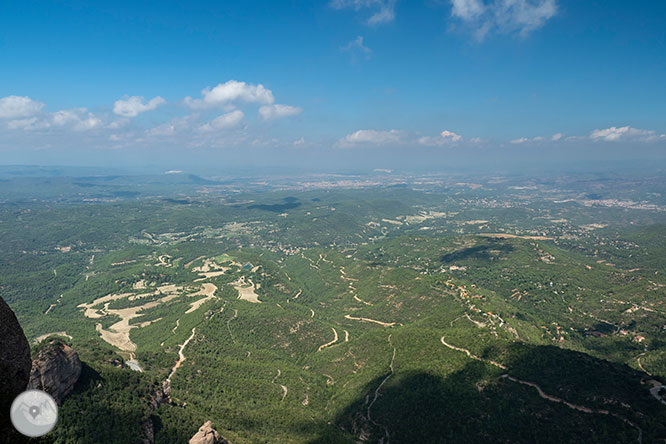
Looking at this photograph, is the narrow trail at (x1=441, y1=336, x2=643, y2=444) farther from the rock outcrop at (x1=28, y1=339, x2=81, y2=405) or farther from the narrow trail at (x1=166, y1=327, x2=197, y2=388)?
the rock outcrop at (x1=28, y1=339, x2=81, y2=405)

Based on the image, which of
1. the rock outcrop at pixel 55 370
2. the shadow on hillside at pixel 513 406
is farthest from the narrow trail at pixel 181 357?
the shadow on hillside at pixel 513 406

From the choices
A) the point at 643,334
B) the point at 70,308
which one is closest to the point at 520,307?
the point at 643,334

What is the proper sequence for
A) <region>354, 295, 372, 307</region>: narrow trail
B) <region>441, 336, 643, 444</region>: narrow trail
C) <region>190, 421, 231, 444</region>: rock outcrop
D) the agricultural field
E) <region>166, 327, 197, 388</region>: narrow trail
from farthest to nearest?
<region>354, 295, 372, 307</region>: narrow trail
<region>166, 327, 197, 388</region>: narrow trail
the agricultural field
<region>441, 336, 643, 444</region>: narrow trail
<region>190, 421, 231, 444</region>: rock outcrop

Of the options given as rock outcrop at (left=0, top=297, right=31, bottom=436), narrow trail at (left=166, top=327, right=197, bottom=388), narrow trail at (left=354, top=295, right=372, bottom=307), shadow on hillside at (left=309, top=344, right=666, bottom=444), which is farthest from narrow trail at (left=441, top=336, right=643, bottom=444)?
narrow trail at (left=166, top=327, right=197, bottom=388)

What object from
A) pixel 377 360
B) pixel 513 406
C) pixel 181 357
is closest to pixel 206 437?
pixel 181 357

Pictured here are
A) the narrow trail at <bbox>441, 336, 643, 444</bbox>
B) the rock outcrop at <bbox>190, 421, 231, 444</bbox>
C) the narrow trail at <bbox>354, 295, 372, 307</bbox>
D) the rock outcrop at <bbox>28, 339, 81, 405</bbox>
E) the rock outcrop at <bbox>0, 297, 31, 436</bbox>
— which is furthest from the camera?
the narrow trail at <bbox>354, 295, 372, 307</bbox>

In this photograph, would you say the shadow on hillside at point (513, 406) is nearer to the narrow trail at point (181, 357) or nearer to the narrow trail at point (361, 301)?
the narrow trail at point (181, 357)

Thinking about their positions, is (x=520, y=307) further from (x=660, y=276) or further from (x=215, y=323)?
(x=215, y=323)

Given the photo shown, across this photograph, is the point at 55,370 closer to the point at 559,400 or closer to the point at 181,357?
the point at 181,357
